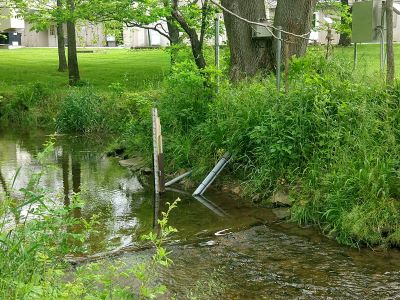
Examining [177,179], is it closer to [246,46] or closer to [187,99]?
[187,99]

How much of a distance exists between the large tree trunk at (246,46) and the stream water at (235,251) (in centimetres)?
335

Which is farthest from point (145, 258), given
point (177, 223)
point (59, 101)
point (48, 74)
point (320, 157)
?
point (48, 74)

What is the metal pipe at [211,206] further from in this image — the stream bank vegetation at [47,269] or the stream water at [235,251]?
the stream bank vegetation at [47,269]

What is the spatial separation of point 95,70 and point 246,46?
15748 mm

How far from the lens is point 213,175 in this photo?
10617mm

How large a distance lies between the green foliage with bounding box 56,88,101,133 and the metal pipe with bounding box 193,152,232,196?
7972mm

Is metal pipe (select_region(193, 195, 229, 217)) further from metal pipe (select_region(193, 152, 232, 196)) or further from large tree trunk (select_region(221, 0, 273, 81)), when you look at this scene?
large tree trunk (select_region(221, 0, 273, 81))

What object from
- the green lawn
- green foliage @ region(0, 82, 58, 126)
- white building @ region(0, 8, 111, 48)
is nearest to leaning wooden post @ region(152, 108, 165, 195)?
the green lawn

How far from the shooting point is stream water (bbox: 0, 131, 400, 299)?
21.3ft

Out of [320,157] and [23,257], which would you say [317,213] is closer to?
[320,157]

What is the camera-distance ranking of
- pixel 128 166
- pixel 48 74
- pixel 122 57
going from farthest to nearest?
pixel 122 57 < pixel 48 74 < pixel 128 166

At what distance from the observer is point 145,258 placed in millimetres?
7332

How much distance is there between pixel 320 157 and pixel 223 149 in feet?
6.91

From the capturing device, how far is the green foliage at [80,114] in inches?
702
